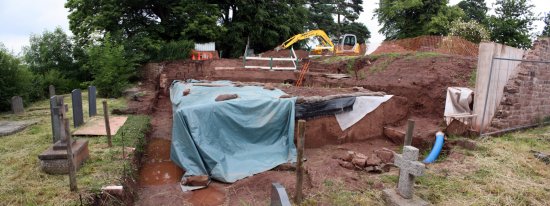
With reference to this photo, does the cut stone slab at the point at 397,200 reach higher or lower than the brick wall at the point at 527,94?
lower

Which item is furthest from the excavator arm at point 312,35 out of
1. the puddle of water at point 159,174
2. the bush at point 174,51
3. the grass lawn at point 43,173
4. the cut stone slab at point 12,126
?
the cut stone slab at point 12,126

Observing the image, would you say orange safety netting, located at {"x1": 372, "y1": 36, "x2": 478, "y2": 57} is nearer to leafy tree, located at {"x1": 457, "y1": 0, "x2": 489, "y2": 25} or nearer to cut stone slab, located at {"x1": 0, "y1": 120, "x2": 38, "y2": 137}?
cut stone slab, located at {"x1": 0, "y1": 120, "x2": 38, "y2": 137}

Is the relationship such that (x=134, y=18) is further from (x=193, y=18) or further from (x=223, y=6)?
(x=223, y=6)

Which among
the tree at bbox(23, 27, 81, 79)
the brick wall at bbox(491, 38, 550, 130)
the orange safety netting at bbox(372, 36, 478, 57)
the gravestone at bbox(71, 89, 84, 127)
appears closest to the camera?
the brick wall at bbox(491, 38, 550, 130)

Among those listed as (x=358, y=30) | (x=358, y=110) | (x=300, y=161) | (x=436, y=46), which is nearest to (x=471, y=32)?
(x=436, y=46)

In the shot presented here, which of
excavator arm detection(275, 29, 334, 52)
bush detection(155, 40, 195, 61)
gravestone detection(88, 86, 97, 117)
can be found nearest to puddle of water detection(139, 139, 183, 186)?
gravestone detection(88, 86, 97, 117)

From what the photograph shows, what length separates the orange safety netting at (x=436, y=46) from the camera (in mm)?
13640

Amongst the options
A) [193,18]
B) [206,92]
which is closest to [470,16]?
[193,18]

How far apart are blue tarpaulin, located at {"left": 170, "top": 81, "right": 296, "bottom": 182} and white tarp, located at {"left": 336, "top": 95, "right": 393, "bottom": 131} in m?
1.45

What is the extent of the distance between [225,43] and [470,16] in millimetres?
29820

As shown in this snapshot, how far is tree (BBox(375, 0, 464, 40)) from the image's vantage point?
24219 millimetres

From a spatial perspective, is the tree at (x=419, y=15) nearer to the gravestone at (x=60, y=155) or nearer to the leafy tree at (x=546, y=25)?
the leafy tree at (x=546, y=25)

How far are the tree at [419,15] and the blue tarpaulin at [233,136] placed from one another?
69.5 feet

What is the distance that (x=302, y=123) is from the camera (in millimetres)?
4145
